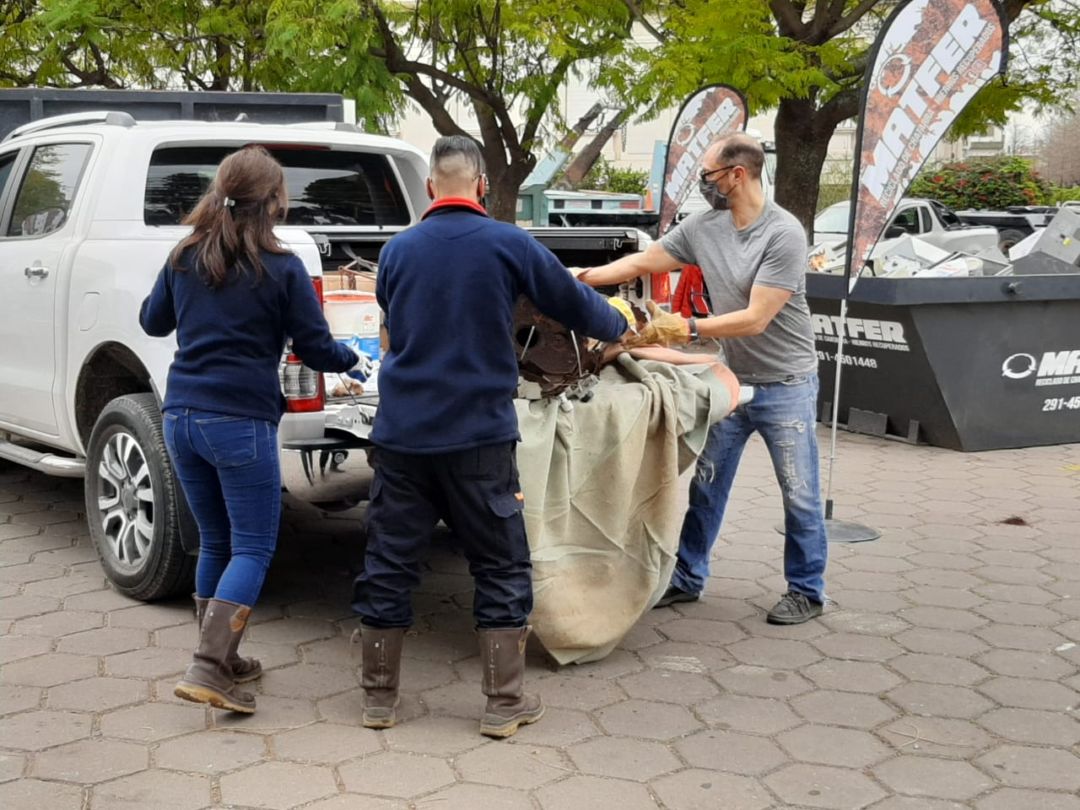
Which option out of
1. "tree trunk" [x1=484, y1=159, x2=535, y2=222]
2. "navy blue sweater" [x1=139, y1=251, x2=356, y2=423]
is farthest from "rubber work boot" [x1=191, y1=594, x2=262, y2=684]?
"tree trunk" [x1=484, y1=159, x2=535, y2=222]

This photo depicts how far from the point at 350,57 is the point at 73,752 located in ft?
34.3

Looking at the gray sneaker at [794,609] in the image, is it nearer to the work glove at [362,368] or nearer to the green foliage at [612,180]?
the work glove at [362,368]

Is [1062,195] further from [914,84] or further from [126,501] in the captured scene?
[126,501]

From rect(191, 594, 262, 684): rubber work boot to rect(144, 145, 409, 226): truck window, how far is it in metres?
1.84

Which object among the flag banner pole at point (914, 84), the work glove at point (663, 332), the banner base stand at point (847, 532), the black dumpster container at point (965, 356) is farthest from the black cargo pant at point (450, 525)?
the black dumpster container at point (965, 356)

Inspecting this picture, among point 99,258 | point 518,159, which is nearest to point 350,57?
point 518,159

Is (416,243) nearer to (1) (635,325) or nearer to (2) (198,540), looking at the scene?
(1) (635,325)

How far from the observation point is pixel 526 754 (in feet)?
12.3

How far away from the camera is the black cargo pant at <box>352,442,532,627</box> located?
12.3 feet

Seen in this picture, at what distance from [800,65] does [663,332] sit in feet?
27.0

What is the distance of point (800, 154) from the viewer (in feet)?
44.7

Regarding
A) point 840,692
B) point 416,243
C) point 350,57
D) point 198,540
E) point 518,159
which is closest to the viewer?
point 416,243

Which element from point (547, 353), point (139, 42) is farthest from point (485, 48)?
point (547, 353)

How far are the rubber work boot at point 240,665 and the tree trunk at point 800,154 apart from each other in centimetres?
1040
